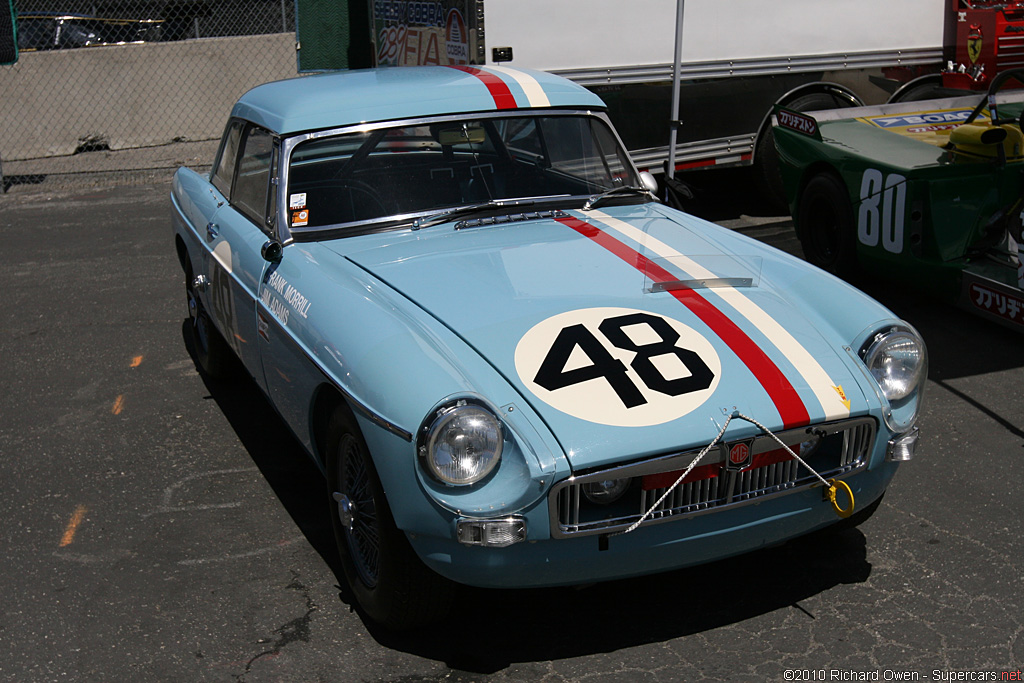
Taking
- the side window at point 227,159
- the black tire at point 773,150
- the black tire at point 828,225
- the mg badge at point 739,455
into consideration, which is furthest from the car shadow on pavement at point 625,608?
the black tire at point 773,150

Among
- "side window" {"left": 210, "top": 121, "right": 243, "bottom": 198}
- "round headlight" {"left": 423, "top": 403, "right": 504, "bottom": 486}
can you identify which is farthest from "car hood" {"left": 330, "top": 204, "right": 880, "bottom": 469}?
"side window" {"left": 210, "top": 121, "right": 243, "bottom": 198}

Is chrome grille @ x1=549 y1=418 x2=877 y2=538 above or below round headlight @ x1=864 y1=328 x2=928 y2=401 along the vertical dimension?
below

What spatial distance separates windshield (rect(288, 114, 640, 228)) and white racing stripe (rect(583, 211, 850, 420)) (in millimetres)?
568

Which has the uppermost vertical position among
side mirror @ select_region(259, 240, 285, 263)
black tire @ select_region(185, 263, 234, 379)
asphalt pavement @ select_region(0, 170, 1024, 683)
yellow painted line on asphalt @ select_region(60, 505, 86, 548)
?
side mirror @ select_region(259, 240, 285, 263)

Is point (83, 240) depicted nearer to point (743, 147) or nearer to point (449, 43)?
point (449, 43)

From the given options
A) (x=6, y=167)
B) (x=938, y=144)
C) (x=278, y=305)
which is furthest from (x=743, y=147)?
(x=6, y=167)

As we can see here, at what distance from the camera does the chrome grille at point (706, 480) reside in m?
2.60

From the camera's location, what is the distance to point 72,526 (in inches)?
147

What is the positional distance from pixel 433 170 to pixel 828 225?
11.0ft

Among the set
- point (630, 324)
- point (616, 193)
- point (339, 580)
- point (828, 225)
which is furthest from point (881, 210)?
point (339, 580)

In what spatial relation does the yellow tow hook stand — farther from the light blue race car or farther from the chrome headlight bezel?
the chrome headlight bezel

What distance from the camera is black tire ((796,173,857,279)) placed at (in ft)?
20.0

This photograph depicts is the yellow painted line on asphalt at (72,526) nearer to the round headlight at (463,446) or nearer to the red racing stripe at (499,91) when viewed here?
the round headlight at (463,446)

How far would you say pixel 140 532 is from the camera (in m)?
3.68
